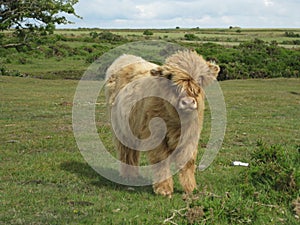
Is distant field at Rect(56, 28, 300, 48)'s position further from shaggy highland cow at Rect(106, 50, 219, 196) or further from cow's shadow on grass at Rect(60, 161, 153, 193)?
shaggy highland cow at Rect(106, 50, 219, 196)

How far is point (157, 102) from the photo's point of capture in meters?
7.33

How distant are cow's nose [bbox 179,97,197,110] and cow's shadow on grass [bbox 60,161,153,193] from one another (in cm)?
181

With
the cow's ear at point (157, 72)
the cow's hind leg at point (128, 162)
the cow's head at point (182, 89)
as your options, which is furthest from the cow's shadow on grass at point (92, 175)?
the cow's ear at point (157, 72)

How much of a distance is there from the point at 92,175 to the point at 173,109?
2.67m

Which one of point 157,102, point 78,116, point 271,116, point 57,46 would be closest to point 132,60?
point 157,102

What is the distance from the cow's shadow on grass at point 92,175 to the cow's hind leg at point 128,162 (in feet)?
0.79

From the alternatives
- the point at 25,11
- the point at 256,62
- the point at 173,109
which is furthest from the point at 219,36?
the point at 173,109

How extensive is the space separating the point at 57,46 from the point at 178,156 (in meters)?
47.3

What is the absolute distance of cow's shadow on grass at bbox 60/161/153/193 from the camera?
8.14 m

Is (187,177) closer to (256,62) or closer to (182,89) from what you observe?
(182,89)

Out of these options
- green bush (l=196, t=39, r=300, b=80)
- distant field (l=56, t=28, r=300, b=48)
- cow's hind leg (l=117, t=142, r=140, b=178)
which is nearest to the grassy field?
cow's hind leg (l=117, t=142, r=140, b=178)

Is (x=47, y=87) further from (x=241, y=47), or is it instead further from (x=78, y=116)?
(x=241, y=47)

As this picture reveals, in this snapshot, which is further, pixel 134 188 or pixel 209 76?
pixel 134 188

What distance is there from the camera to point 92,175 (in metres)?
9.02
